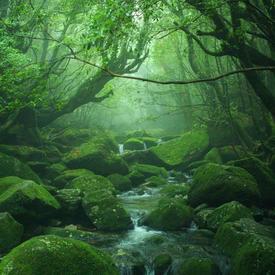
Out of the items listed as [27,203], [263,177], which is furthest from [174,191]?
[27,203]

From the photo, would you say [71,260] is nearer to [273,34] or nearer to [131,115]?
[273,34]

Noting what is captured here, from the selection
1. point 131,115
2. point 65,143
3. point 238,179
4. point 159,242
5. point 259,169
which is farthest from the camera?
point 131,115

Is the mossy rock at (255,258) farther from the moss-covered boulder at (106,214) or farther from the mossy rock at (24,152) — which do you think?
the mossy rock at (24,152)

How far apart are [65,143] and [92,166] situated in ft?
19.6

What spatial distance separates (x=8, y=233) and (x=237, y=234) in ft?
19.5

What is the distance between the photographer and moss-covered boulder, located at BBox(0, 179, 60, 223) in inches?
440

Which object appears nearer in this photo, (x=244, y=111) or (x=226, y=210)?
(x=226, y=210)

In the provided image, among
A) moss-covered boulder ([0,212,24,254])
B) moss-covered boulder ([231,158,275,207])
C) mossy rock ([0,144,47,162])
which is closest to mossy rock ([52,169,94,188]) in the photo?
mossy rock ([0,144,47,162])

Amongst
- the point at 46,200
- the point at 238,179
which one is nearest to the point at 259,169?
the point at 238,179

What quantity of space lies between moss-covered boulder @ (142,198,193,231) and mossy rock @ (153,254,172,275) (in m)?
2.57

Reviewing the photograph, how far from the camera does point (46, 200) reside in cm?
1177

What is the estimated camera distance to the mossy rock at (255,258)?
7388 mm

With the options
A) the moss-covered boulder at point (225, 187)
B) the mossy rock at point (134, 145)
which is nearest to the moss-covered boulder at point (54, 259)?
the moss-covered boulder at point (225, 187)

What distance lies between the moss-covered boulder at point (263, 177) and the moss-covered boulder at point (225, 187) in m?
0.70
